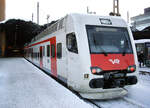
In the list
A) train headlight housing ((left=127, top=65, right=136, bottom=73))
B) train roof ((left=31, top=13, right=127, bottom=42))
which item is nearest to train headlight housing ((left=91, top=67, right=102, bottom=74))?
train headlight housing ((left=127, top=65, right=136, bottom=73))

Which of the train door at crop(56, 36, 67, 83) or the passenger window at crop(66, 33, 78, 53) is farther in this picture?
the train door at crop(56, 36, 67, 83)

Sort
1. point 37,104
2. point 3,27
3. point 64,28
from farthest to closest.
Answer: point 3,27 → point 64,28 → point 37,104

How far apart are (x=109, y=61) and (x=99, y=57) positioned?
34 centimetres

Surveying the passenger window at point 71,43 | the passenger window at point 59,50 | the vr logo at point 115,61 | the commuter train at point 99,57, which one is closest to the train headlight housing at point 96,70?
the commuter train at point 99,57

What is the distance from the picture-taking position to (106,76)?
18.4 feet

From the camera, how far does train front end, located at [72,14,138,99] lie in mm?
5586

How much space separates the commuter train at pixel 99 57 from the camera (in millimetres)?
5609

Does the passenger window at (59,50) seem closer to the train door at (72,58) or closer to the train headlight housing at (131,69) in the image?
the train door at (72,58)

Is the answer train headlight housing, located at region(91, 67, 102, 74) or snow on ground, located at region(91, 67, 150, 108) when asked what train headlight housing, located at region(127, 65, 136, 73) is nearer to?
snow on ground, located at region(91, 67, 150, 108)

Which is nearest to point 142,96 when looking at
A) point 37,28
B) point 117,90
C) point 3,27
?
point 117,90

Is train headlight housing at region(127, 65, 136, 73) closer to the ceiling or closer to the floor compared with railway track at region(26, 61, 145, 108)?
closer to the ceiling

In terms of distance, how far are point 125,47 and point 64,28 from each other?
2.61m

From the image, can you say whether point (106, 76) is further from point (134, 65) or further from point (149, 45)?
point (149, 45)

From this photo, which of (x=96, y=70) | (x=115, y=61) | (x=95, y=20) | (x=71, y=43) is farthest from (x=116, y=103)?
(x=95, y=20)
